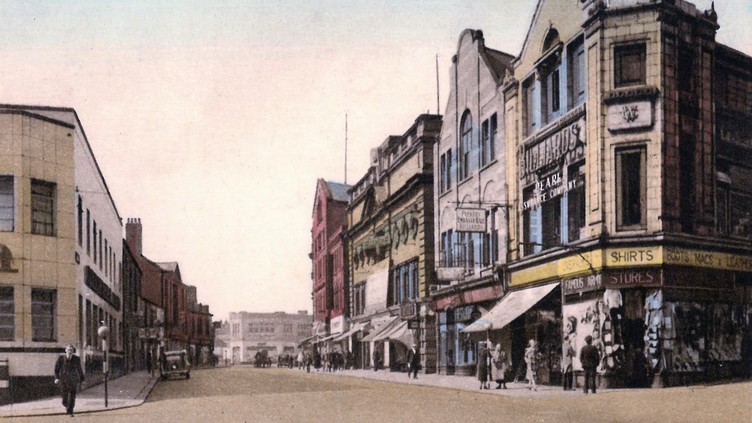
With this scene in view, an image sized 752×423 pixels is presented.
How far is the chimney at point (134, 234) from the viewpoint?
82.8m

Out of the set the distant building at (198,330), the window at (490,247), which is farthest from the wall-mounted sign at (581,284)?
the distant building at (198,330)

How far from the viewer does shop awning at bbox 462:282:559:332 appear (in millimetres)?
29734

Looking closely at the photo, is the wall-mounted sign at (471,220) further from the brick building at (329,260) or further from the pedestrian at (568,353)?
the brick building at (329,260)

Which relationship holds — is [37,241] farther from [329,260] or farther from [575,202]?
[329,260]

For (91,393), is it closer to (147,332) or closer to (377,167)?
(147,332)

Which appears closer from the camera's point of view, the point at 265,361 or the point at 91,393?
the point at 91,393

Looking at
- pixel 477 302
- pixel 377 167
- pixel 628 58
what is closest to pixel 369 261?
pixel 377 167

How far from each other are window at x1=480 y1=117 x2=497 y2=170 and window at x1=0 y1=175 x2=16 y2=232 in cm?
1800

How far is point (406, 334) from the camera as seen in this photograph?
154 ft

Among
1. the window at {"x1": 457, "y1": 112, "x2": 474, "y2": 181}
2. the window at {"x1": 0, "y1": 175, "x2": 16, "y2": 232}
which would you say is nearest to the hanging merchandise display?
the window at {"x1": 457, "y1": 112, "x2": 474, "y2": 181}

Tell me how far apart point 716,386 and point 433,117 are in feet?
81.0

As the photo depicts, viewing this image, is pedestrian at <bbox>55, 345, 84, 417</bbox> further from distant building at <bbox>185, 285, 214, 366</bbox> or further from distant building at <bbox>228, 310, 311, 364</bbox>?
distant building at <bbox>228, 310, 311, 364</bbox>

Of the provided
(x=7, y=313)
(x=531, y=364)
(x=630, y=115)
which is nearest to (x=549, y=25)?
(x=630, y=115)

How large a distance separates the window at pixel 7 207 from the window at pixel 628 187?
1796 cm
